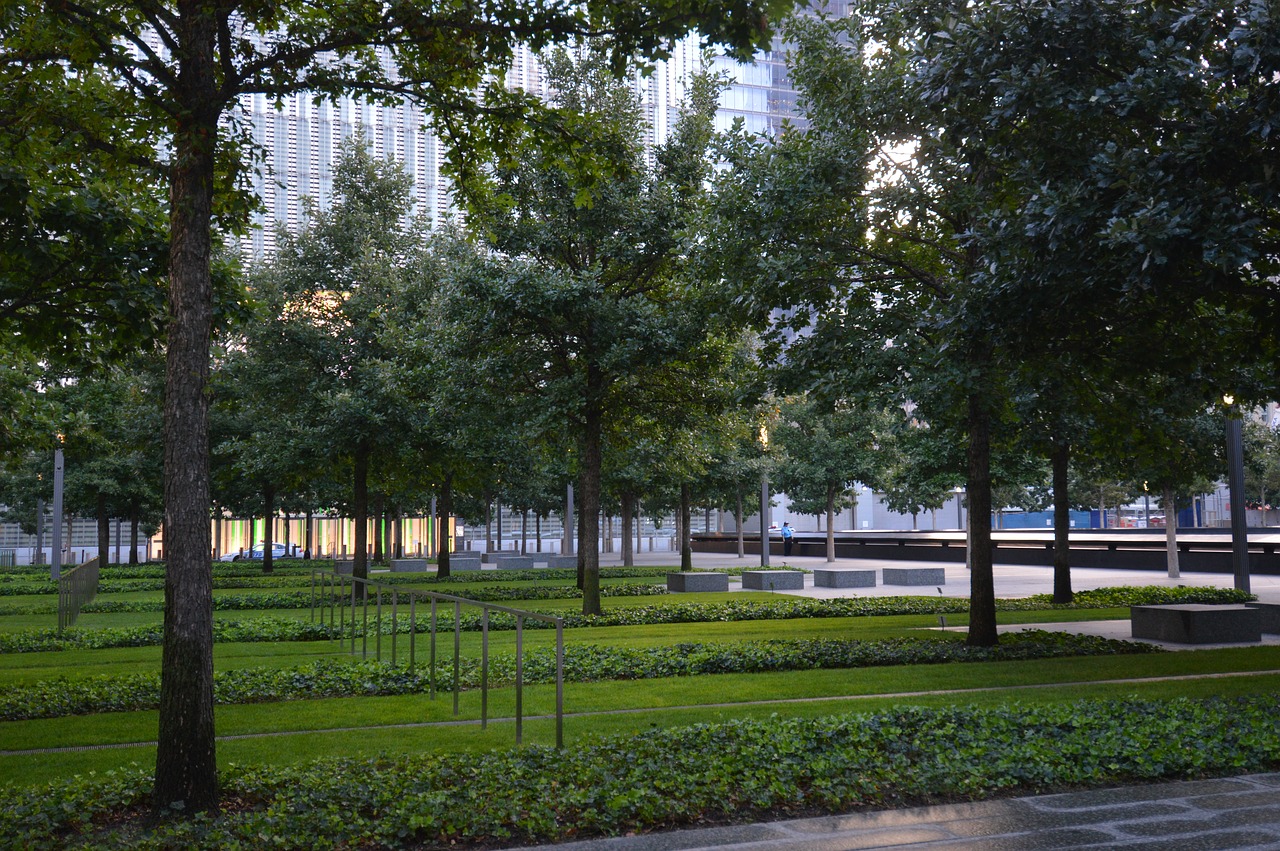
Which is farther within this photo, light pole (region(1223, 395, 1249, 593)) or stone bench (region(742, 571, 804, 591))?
stone bench (region(742, 571, 804, 591))

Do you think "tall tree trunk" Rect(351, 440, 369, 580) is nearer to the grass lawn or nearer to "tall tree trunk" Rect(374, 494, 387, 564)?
the grass lawn

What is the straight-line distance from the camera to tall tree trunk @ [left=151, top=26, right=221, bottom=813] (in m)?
6.30

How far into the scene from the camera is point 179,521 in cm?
643

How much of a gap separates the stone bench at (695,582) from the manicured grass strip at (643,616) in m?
3.21

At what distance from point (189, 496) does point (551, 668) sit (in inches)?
248

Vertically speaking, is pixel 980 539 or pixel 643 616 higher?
pixel 980 539

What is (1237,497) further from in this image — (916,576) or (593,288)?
(593,288)

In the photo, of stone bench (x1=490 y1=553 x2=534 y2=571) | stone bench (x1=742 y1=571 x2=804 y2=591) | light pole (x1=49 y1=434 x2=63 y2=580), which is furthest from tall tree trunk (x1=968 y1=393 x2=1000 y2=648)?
stone bench (x1=490 y1=553 x2=534 y2=571)

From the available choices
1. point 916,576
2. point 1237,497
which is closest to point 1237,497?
point 1237,497

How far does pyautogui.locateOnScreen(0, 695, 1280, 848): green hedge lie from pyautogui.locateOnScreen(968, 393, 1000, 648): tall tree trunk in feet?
18.7

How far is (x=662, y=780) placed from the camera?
653 cm

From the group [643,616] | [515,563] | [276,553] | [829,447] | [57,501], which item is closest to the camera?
[643,616]

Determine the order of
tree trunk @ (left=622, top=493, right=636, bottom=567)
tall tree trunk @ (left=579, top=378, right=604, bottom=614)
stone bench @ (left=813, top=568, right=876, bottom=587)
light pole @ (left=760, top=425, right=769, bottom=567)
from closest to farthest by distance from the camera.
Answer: tall tree trunk @ (left=579, top=378, right=604, bottom=614), stone bench @ (left=813, top=568, right=876, bottom=587), light pole @ (left=760, top=425, right=769, bottom=567), tree trunk @ (left=622, top=493, right=636, bottom=567)

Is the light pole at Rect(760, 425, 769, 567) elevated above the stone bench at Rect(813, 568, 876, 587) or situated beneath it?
elevated above
